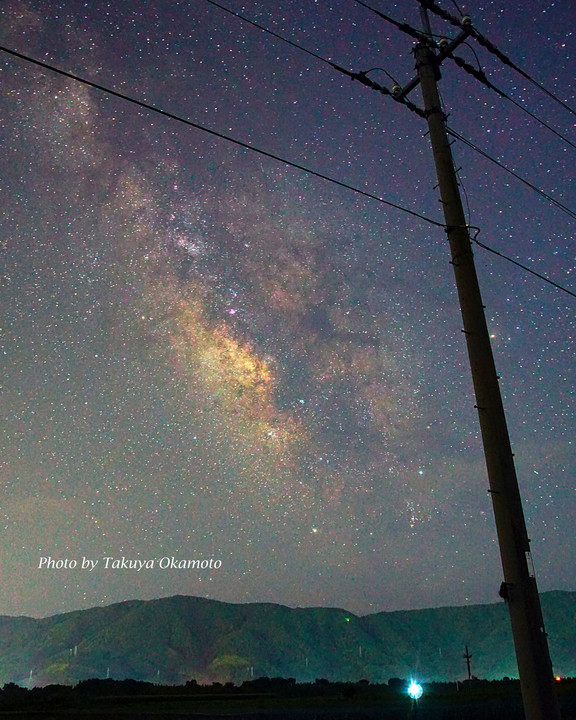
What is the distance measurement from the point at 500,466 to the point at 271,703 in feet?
155

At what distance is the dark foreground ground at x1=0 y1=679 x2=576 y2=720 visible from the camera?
3247cm

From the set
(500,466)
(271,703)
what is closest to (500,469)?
(500,466)

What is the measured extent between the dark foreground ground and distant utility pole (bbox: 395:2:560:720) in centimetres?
2584

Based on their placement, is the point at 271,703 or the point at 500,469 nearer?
the point at 500,469

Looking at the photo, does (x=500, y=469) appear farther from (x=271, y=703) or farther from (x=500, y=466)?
(x=271, y=703)

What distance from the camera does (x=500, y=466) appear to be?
721cm

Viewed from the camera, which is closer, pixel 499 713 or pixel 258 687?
pixel 499 713

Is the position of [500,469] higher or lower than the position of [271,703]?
higher

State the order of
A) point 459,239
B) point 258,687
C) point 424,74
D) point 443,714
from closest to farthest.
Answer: point 459,239, point 424,74, point 443,714, point 258,687

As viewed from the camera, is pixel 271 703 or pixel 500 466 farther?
A: pixel 271 703

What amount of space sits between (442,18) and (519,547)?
812cm

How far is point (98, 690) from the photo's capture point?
6381 cm

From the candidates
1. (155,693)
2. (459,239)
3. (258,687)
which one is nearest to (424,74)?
(459,239)

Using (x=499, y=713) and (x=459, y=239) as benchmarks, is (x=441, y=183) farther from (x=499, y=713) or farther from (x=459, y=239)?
(x=499, y=713)
